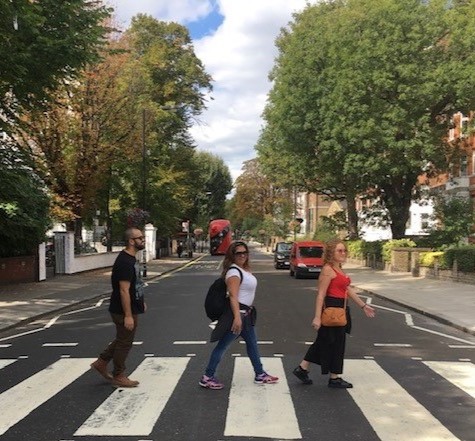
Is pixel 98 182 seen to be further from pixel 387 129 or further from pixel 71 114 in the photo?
pixel 387 129

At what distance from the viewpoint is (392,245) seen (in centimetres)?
3064

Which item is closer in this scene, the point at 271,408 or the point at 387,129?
the point at 271,408

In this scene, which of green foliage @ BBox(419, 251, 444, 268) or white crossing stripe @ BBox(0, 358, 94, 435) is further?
green foliage @ BBox(419, 251, 444, 268)

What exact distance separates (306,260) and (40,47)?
15.9m

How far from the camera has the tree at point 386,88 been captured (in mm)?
26938

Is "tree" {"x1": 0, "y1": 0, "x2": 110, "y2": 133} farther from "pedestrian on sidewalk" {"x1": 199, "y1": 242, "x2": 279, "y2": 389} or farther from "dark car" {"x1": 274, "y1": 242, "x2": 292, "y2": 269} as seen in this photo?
"dark car" {"x1": 274, "y1": 242, "x2": 292, "y2": 269}

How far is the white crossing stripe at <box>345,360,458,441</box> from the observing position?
4.85 meters

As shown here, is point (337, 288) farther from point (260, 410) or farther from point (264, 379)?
point (260, 410)

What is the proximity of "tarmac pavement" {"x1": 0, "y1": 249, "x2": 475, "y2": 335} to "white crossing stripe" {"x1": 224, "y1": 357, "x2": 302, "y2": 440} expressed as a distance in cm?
594

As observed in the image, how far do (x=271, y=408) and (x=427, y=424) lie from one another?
1.46 m

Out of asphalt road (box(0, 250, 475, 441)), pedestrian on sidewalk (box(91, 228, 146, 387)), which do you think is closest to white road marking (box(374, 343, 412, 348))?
asphalt road (box(0, 250, 475, 441))

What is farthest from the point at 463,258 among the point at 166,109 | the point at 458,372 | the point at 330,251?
the point at 166,109

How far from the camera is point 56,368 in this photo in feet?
24.5

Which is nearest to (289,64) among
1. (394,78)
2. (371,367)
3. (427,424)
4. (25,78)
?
(394,78)
